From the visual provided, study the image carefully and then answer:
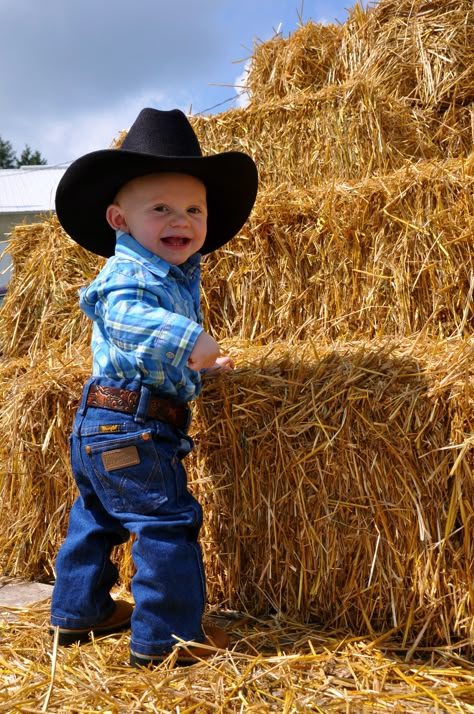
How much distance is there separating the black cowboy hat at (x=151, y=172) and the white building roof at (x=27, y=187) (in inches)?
651

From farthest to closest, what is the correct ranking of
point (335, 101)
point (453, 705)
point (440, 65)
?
point (440, 65), point (335, 101), point (453, 705)

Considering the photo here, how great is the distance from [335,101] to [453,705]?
2166mm

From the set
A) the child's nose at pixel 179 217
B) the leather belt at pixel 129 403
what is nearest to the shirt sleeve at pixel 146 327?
the leather belt at pixel 129 403

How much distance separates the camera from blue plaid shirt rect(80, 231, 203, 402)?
1.75m

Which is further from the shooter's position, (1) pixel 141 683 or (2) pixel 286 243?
(2) pixel 286 243

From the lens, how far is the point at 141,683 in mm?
1594

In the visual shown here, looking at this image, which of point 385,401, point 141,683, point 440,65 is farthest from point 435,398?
point 440,65

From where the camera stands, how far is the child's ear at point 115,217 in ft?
6.62

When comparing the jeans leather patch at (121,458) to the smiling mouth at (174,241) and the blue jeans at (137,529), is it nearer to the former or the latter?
the blue jeans at (137,529)

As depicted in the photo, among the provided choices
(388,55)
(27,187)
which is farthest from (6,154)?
(388,55)

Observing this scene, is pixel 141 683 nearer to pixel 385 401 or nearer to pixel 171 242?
pixel 385 401

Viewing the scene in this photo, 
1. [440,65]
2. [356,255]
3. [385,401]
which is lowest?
[385,401]

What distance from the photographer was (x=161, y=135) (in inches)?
77.5

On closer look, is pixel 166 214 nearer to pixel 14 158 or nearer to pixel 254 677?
pixel 254 677
